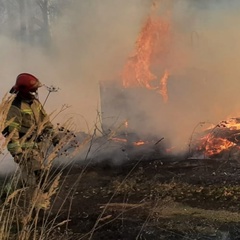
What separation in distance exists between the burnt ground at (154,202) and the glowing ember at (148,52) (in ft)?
8.78

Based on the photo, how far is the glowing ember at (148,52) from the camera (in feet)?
28.7

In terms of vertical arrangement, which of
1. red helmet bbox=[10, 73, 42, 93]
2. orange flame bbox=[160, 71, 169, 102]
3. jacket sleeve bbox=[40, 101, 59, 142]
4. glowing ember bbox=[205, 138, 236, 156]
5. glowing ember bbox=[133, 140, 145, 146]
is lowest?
glowing ember bbox=[205, 138, 236, 156]

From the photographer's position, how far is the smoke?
8.44 meters

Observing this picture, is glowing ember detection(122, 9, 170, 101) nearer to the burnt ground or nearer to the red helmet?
the burnt ground

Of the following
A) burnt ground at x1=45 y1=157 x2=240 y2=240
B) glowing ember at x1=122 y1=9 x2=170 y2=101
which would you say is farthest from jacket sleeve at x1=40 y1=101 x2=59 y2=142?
glowing ember at x1=122 y1=9 x2=170 y2=101

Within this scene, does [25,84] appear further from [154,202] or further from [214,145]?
[214,145]

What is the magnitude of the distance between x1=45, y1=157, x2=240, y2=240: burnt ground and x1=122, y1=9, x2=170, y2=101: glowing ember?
268 centimetres

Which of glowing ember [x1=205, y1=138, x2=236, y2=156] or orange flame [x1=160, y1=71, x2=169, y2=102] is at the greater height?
orange flame [x1=160, y1=71, x2=169, y2=102]

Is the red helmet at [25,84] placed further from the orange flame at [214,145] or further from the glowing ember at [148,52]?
the glowing ember at [148,52]

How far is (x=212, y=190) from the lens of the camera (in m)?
4.86

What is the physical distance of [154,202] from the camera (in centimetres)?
432

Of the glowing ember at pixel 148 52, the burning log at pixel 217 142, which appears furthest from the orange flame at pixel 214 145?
the glowing ember at pixel 148 52

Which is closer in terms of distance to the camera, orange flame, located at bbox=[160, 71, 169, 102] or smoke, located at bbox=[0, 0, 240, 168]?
orange flame, located at bbox=[160, 71, 169, 102]

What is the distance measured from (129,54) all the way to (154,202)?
674cm
